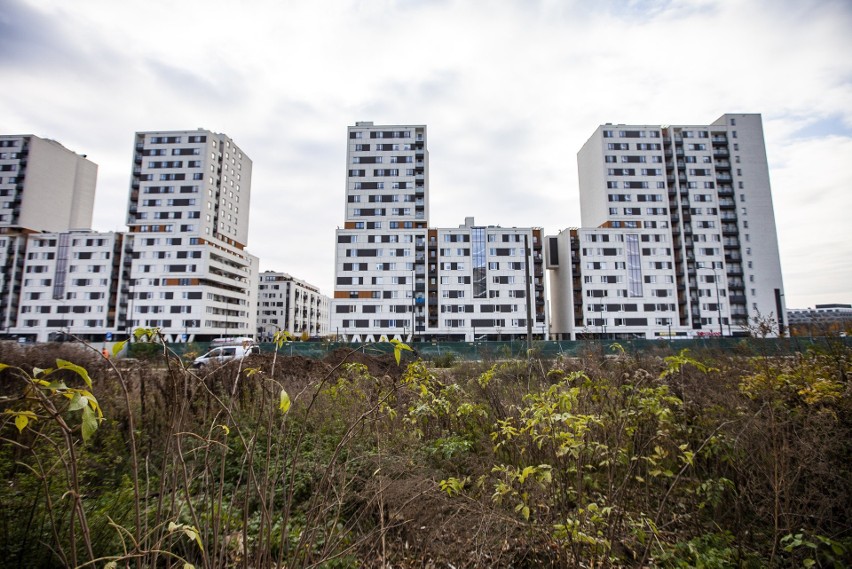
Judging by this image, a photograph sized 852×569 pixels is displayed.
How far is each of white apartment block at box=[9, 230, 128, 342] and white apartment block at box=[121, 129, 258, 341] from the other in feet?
7.67

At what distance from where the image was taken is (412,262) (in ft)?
189

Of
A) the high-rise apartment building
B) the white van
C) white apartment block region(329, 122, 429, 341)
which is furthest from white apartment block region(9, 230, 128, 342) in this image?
the white van

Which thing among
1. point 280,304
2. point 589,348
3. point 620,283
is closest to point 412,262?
point 620,283

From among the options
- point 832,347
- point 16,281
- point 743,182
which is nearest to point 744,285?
point 743,182

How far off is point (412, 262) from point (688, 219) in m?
45.0

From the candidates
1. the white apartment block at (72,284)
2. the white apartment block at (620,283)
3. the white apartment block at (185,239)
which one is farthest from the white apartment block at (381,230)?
the white apartment block at (72,284)

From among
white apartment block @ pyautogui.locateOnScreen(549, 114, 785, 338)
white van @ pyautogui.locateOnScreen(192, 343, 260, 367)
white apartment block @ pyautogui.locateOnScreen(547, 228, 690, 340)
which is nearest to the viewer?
white van @ pyautogui.locateOnScreen(192, 343, 260, 367)

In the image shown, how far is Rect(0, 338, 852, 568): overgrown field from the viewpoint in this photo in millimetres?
2775

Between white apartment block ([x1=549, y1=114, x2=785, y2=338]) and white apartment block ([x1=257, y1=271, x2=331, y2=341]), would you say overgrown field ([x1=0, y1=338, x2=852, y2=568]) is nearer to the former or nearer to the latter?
white apartment block ([x1=549, y1=114, x2=785, y2=338])

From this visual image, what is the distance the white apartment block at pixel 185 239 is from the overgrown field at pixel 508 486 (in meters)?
59.7

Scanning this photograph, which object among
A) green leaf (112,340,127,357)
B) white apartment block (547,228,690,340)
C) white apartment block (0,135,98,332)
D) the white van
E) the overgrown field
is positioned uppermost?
white apartment block (0,135,98,332)

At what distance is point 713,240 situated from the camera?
61531 mm

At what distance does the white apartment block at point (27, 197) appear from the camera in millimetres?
61094

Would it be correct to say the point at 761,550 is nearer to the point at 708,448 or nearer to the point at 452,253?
the point at 708,448
